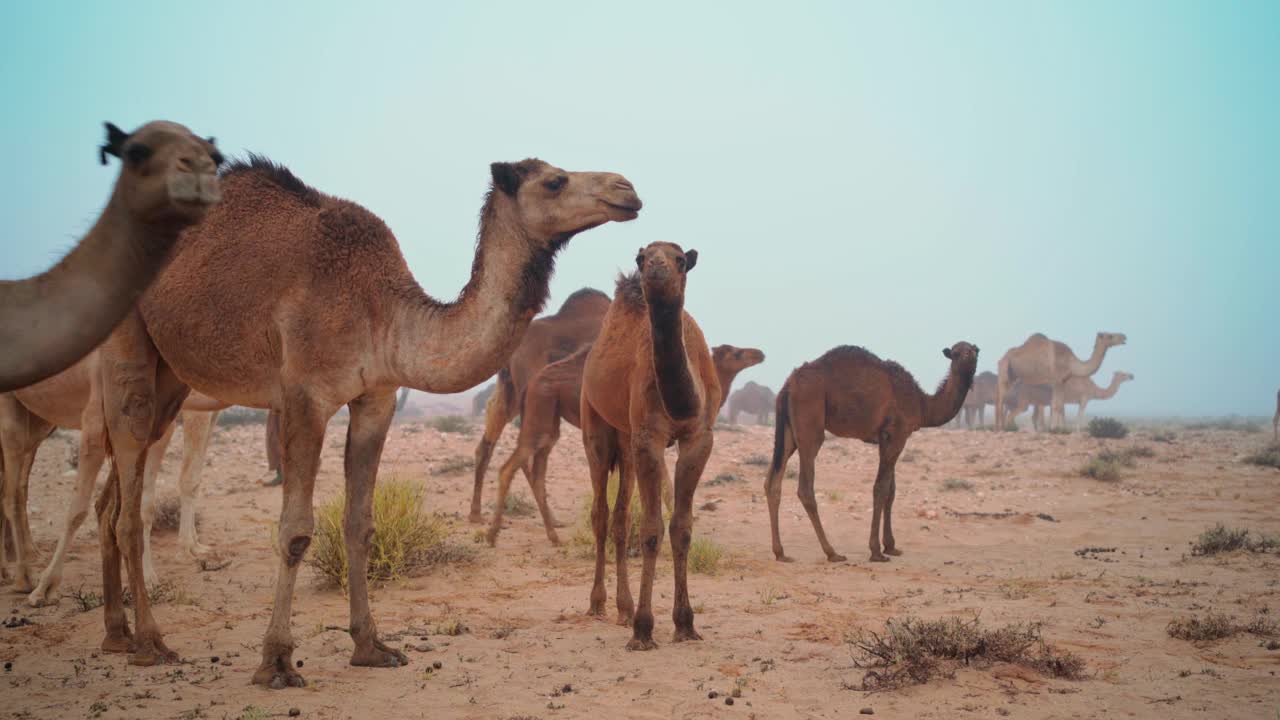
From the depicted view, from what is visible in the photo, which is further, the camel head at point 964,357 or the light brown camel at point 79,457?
the camel head at point 964,357

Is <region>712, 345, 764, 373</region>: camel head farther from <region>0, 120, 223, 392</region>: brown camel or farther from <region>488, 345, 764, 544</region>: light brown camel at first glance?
<region>0, 120, 223, 392</region>: brown camel

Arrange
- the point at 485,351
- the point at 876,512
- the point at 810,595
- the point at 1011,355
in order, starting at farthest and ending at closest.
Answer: the point at 1011,355
the point at 876,512
the point at 810,595
the point at 485,351

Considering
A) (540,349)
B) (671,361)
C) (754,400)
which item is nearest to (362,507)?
(671,361)

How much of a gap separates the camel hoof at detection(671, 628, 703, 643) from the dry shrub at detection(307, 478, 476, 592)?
3.18m

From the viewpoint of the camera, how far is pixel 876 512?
35.0 feet

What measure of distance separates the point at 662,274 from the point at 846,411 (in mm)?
6314

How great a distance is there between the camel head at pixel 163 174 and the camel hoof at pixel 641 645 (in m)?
3.99

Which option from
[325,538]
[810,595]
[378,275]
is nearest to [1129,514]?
[810,595]

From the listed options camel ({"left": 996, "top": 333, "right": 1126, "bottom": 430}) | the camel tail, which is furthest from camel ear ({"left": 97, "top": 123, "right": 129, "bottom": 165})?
camel ({"left": 996, "top": 333, "right": 1126, "bottom": 430})

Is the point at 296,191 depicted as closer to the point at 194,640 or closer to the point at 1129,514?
the point at 194,640

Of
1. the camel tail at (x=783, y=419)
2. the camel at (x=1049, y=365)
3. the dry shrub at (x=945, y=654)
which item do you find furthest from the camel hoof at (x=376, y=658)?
the camel at (x=1049, y=365)

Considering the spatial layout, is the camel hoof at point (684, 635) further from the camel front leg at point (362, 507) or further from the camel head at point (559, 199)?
the camel head at point (559, 199)

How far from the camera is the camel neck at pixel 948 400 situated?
39.7ft

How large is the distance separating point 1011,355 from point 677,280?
134 ft
